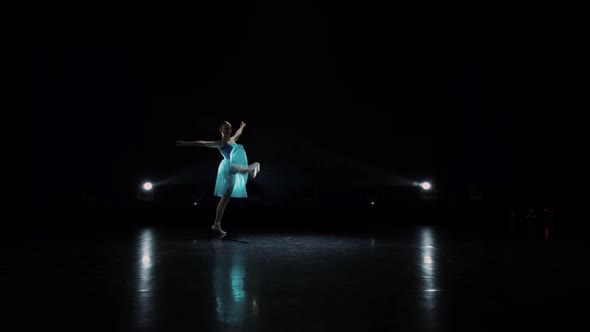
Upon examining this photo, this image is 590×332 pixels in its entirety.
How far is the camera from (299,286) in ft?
8.95

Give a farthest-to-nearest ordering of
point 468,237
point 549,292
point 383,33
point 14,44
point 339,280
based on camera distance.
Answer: point 383,33 < point 14,44 < point 468,237 < point 339,280 < point 549,292

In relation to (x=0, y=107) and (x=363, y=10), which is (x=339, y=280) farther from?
(x=0, y=107)

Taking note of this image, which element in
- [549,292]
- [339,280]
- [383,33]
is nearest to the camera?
[549,292]

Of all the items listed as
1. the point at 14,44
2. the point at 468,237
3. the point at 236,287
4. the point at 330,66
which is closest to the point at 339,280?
the point at 236,287

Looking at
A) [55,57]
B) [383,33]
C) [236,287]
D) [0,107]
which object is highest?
[383,33]

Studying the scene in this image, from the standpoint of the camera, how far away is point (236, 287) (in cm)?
269

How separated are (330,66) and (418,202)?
12.4ft

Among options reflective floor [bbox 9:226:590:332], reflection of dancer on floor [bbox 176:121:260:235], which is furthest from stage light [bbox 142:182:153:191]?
reflective floor [bbox 9:226:590:332]

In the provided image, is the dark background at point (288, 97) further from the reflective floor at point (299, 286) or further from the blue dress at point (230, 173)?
the reflective floor at point (299, 286)

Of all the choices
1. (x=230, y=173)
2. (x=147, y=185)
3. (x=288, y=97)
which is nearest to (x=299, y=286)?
(x=230, y=173)

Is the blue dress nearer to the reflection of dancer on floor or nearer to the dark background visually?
the reflection of dancer on floor

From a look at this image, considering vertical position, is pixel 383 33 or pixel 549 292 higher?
pixel 383 33

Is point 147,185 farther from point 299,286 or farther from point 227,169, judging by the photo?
point 299,286

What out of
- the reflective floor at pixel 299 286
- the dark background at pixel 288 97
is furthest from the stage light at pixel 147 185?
the reflective floor at pixel 299 286
